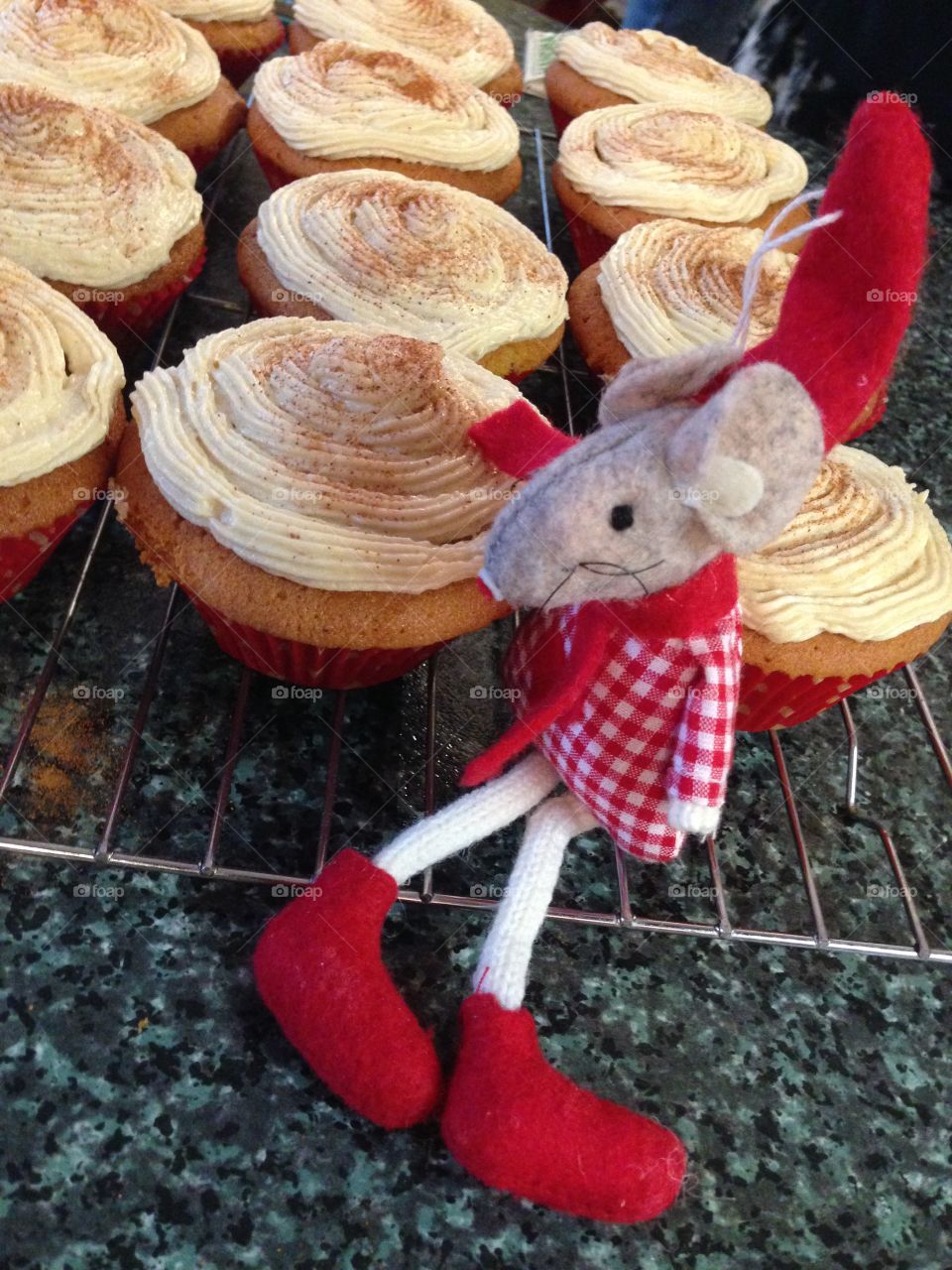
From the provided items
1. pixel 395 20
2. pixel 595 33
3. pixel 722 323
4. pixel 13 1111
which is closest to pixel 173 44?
pixel 395 20

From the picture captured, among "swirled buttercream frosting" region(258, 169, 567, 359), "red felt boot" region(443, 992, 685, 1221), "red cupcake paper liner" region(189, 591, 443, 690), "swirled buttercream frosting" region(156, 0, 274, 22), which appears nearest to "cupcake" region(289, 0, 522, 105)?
"swirled buttercream frosting" region(156, 0, 274, 22)

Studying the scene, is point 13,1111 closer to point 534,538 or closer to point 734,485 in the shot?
point 534,538

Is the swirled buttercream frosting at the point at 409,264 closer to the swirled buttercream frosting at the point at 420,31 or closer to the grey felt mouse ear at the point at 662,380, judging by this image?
the grey felt mouse ear at the point at 662,380

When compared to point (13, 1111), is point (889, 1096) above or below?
above

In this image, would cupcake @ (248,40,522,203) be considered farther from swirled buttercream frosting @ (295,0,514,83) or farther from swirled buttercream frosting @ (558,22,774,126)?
swirled buttercream frosting @ (558,22,774,126)

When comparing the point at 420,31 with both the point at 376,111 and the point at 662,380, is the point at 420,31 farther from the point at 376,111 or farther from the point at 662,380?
the point at 662,380

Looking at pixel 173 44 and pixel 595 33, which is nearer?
pixel 173 44

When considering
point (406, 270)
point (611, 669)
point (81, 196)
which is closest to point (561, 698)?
point (611, 669)

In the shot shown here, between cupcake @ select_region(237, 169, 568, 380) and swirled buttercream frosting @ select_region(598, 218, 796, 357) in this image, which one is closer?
cupcake @ select_region(237, 169, 568, 380)
